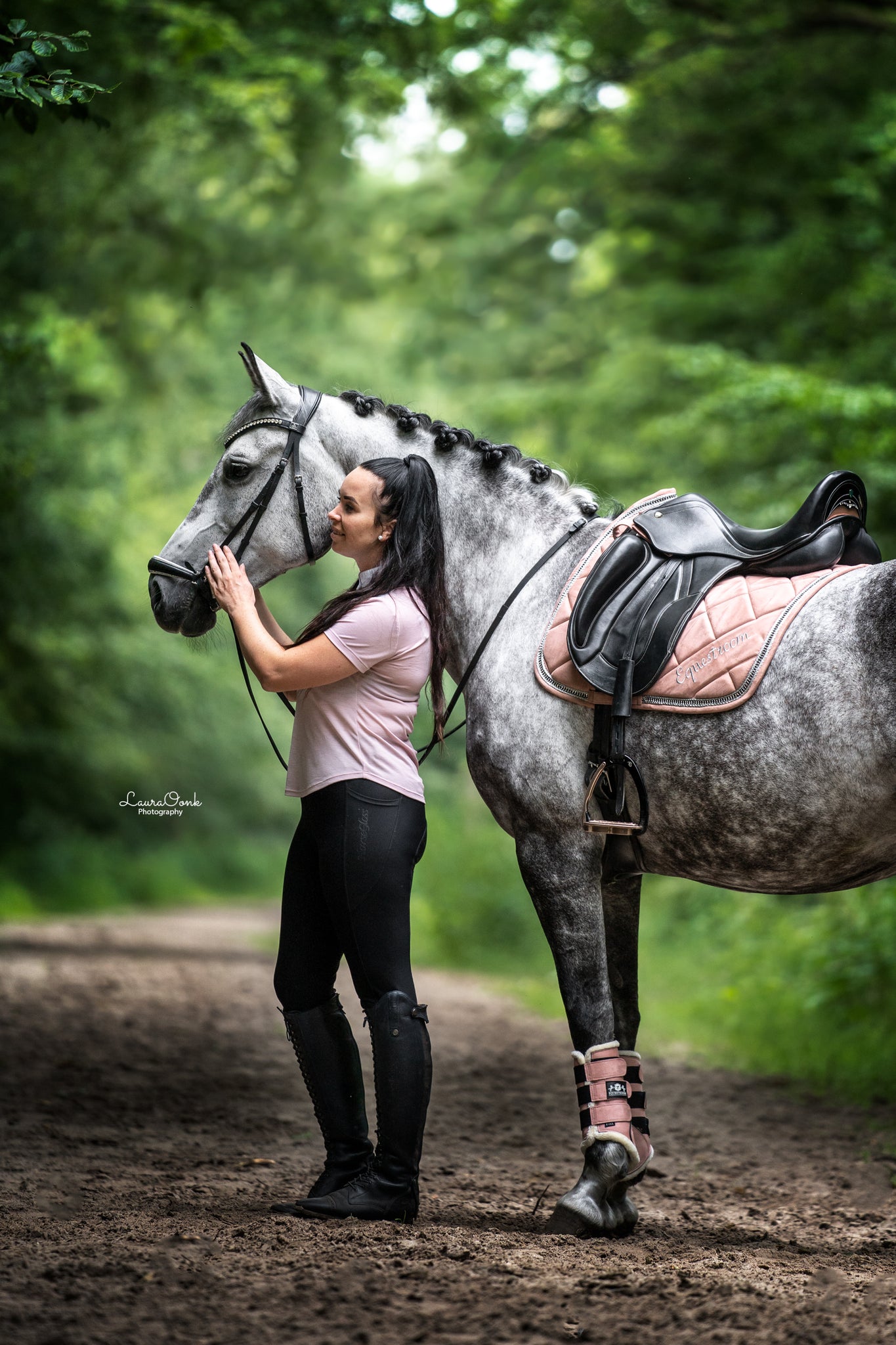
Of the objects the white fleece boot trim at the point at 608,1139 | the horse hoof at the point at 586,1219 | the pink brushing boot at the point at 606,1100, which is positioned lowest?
the horse hoof at the point at 586,1219

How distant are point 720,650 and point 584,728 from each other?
0.46 metres

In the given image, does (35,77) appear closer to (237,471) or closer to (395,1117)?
(237,471)

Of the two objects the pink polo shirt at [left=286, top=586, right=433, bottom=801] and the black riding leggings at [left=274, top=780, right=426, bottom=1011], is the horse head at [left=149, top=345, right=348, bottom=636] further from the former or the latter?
the black riding leggings at [left=274, top=780, right=426, bottom=1011]

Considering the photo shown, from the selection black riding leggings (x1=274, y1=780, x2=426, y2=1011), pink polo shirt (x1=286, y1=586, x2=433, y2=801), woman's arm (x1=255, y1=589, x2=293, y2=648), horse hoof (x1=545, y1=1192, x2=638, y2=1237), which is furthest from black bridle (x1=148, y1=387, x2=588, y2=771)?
horse hoof (x1=545, y1=1192, x2=638, y2=1237)

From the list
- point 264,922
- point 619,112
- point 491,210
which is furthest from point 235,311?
point 264,922

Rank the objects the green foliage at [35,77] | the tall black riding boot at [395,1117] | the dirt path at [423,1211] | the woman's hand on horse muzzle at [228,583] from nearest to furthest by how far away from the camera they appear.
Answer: the dirt path at [423,1211] → the tall black riding boot at [395,1117] → the woman's hand on horse muzzle at [228,583] → the green foliage at [35,77]

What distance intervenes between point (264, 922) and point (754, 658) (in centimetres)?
1441

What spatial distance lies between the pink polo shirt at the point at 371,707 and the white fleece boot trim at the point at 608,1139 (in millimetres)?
1076

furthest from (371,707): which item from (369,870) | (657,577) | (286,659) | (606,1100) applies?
(606,1100)

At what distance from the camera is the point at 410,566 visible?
10.9ft

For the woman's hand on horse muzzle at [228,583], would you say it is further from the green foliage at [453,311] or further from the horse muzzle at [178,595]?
the green foliage at [453,311]

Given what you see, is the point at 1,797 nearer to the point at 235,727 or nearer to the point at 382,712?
the point at 235,727

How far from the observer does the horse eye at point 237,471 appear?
3.63 metres

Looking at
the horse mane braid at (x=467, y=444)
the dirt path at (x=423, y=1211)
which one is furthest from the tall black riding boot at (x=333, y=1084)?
the horse mane braid at (x=467, y=444)
